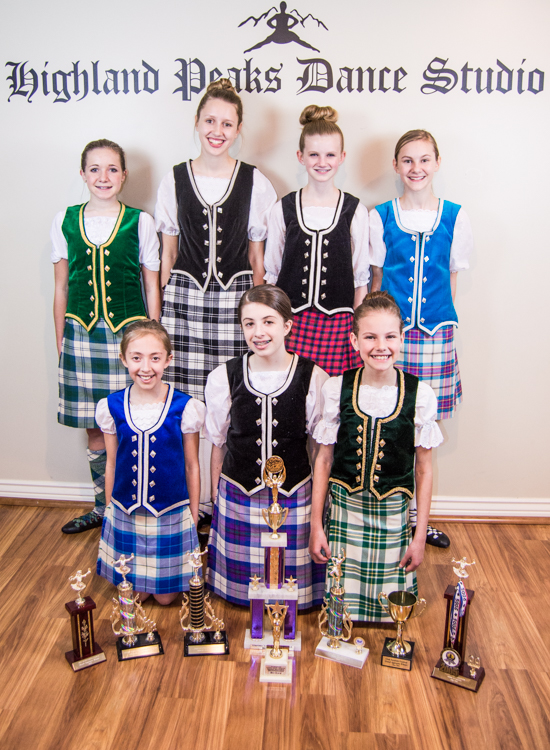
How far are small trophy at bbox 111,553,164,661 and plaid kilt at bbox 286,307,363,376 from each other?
997 millimetres

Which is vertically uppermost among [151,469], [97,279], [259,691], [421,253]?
[421,253]

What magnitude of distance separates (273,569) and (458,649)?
590 mm

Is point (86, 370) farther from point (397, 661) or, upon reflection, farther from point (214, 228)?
point (397, 661)

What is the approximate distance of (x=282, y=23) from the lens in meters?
2.72

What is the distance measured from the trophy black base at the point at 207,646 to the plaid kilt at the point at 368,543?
38 centimetres

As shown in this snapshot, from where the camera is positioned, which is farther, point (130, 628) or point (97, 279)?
point (97, 279)

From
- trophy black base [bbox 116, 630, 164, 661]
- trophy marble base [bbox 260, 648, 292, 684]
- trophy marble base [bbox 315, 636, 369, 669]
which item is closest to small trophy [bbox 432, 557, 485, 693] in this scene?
trophy marble base [bbox 315, 636, 369, 669]

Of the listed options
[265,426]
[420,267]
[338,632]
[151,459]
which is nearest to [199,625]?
[338,632]

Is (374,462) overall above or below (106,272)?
below

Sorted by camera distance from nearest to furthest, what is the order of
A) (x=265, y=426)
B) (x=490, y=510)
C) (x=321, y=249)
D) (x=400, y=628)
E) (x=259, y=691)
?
1. (x=259, y=691)
2. (x=400, y=628)
3. (x=265, y=426)
4. (x=321, y=249)
5. (x=490, y=510)


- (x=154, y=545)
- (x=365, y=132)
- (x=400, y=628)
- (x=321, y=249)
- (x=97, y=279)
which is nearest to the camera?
(x=400, y=628)

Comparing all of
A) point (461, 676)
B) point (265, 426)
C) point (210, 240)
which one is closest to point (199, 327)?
point (210, 240)

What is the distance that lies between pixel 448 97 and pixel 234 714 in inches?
91.3

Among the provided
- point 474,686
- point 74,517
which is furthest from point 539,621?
point 74,517
